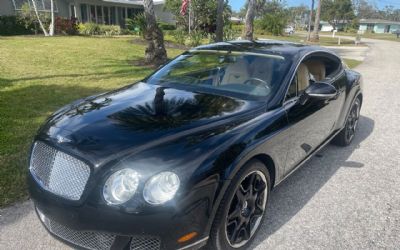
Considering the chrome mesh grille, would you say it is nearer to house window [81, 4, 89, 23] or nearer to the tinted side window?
the tinted side window

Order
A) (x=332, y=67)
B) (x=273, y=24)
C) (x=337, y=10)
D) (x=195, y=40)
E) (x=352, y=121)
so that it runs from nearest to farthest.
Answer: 1. (x=332, y=67)
2. (x=352, y=121)
3. (x=195, y=40)
4. (x=273, y=24)
5. (x=337, y=10)

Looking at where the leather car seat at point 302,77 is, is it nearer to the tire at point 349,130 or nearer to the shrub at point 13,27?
the tire at point 349,130

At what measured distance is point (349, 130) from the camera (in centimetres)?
545

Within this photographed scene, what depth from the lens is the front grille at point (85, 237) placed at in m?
2.28

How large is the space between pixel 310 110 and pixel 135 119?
76.6 inches

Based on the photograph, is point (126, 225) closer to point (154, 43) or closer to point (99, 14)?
point (154, 43)

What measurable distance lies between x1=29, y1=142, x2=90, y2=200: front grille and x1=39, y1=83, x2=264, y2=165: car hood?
79 mm

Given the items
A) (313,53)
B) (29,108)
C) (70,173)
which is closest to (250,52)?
(313,53)

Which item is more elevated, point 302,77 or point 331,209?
point 302,77

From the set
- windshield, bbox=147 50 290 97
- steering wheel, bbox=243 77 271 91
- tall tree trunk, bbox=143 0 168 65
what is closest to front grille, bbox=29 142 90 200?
windshield, bbox=147 50 290 97

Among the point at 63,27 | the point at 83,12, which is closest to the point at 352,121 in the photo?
the point at 63,27

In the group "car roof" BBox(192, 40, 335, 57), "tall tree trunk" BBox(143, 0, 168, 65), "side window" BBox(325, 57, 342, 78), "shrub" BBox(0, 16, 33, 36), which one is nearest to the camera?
"car roof" BBox(192, 40, 335, 57)

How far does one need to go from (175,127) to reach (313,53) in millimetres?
2356

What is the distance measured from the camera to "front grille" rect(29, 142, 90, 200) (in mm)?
2344
